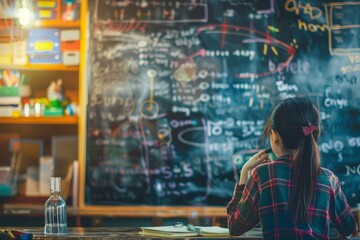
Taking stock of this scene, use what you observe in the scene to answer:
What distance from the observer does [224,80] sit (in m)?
4.89

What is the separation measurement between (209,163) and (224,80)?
1.95ft

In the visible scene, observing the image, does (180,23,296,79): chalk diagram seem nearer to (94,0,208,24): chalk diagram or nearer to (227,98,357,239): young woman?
(94,0,208,24): chalk diagram

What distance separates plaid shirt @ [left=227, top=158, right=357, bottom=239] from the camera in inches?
94.8

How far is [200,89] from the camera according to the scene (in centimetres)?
488

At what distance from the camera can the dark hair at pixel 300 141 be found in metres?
2.41

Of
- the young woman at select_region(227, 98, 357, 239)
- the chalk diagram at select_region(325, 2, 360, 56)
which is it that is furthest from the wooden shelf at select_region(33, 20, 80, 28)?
the young woman at select_region(227, 98, 357, 239)

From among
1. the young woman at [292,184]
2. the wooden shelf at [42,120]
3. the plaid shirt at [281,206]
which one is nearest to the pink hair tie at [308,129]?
the young woman at [292,184]

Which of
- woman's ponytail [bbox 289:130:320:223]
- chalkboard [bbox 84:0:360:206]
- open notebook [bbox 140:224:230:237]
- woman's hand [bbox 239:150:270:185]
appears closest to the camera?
woman's ponytail [bbox 289:130:320:223]

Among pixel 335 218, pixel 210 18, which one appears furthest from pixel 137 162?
pixel 335 218

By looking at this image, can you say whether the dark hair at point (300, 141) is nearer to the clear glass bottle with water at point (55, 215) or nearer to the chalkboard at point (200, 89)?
the clear glass bottle with water at point (55, 215)

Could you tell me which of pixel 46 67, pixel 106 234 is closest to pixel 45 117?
pixel 46 67

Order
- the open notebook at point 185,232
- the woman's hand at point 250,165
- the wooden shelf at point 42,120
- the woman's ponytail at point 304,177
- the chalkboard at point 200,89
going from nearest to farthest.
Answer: the woman's ponytail at point 304,177
the woman's hand at point 250,165
the open notebook at point 185,232
the chalkboard at point 200,89
the wooden shelf at point 42,120

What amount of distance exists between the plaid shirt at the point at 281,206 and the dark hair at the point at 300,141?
0.03 m

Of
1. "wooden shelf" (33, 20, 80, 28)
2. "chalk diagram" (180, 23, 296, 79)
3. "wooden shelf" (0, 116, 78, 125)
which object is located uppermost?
"wooden shelf" (33, 20, 80, 28)
